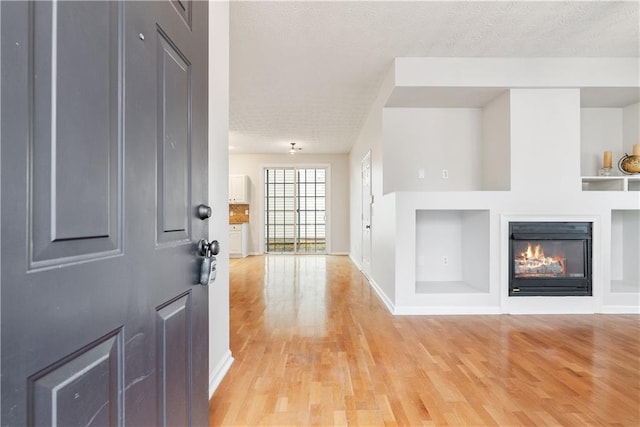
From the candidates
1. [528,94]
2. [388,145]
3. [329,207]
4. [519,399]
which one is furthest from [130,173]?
[329,207]

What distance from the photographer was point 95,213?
0.63 metres

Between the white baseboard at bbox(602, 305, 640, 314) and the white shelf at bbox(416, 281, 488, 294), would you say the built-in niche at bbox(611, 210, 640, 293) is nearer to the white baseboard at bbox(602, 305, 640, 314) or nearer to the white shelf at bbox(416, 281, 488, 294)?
the white baseboard at bbox(602, 305, 640, 314)

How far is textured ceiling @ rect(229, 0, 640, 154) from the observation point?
2.52 metres

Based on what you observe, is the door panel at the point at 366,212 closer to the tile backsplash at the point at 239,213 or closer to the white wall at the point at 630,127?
the white wall at the point at 630,127

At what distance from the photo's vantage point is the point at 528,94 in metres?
3.46

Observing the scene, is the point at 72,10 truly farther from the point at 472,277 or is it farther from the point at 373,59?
the point at 472,277

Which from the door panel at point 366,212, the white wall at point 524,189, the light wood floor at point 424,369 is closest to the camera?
the light wood floor at point 424,369

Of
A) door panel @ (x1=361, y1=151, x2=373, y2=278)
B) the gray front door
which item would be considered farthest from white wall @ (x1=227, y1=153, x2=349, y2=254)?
the gray front door

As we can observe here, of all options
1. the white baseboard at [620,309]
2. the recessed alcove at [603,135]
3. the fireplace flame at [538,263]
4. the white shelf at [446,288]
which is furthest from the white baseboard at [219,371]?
the recessed alcove at [603,135]

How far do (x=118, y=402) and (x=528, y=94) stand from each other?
163 inches

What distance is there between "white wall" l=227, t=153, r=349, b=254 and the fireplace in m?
5.20

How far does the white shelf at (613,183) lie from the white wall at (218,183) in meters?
3.77

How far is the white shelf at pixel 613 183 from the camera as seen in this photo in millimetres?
3523

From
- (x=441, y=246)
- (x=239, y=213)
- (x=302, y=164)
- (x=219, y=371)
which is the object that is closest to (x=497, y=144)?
(x=441, y=246)
